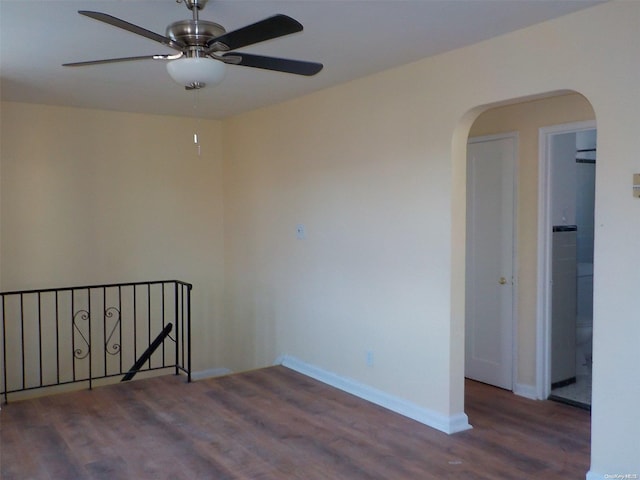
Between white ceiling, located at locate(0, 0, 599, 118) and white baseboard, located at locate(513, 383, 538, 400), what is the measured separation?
270cm

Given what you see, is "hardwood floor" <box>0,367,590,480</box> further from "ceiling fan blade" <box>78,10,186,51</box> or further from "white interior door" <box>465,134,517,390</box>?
"ceiling fan blade" <box>78,10,186,51</box>

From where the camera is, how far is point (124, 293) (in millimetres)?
5996

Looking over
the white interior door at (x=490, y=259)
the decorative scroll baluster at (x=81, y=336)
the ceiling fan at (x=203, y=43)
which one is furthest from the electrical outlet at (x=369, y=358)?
the decorative scroll baluster at (x=81, y=336)

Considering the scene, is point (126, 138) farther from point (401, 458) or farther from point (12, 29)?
point (401, 458)

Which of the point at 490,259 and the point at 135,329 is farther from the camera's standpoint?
the point at 135,329

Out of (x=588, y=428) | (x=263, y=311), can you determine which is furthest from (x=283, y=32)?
(x=263, y=311)

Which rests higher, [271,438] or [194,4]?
[194,4]

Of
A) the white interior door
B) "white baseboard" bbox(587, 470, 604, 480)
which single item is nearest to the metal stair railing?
the white interior door

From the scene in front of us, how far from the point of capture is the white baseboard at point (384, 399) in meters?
3.83

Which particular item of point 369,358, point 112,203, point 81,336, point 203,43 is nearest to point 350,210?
point 369,358

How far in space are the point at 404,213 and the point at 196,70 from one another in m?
2.20

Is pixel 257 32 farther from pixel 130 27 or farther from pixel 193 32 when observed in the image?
pixel 130 27

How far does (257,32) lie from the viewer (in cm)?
221

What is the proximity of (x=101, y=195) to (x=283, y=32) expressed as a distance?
4.15m
